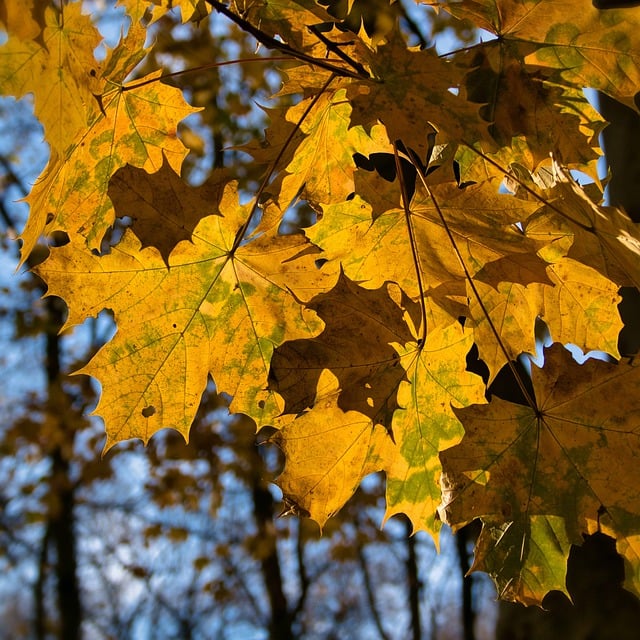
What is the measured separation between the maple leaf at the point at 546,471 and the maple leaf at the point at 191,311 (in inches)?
15.9

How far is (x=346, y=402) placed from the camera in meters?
1.31

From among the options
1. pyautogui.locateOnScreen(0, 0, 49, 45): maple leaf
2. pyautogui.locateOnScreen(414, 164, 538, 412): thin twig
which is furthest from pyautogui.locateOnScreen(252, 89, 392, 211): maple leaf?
pyautogui.locateOnScreen(0, 0, 49, 45): maple leaf

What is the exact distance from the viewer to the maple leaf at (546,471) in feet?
4.48

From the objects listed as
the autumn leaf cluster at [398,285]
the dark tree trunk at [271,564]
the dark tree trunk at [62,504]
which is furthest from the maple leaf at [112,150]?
the dark tree trunk at [62,504]

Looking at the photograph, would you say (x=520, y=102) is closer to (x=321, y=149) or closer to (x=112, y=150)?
(x=321, y=149)

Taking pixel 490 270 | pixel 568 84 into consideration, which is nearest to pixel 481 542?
pixel 490 270

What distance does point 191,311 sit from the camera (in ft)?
4.79

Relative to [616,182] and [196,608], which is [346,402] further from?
[196,608]

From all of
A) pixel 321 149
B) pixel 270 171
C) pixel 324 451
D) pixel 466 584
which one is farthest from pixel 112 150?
pixel 466 584

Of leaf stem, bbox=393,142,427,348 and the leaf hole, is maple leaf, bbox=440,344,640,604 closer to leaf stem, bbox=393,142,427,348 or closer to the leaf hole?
leaf stem, bbox=393,142,427,348

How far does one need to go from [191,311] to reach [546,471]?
77cm

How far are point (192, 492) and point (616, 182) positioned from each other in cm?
491

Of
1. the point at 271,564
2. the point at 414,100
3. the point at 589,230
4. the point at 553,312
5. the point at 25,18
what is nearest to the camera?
the point at 25,18

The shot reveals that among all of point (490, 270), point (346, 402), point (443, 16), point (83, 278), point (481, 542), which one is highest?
point (443, 16)
